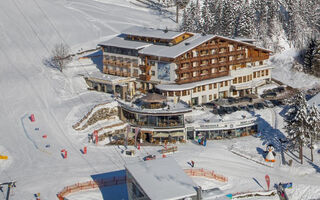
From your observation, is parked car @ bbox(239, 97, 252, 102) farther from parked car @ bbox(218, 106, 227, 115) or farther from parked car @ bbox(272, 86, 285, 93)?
parked car @ bbox(272, 86, 285, 93)

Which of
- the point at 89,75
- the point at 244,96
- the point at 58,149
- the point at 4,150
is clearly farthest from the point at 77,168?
the point at 244,96

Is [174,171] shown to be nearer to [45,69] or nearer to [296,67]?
Answer: [45,69]

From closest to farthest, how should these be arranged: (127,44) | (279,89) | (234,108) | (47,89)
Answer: (234,108), (47,89), (127,44), (279,89)

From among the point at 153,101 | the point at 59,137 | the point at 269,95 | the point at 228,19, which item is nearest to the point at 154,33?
the point at 153,101

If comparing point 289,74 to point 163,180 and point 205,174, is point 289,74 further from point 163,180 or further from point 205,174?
point 163,180

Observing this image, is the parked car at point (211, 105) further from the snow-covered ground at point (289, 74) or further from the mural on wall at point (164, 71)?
the snow-covered ground at point (289, 74)

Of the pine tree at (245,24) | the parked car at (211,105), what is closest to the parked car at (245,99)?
the parked car at (211,105)
